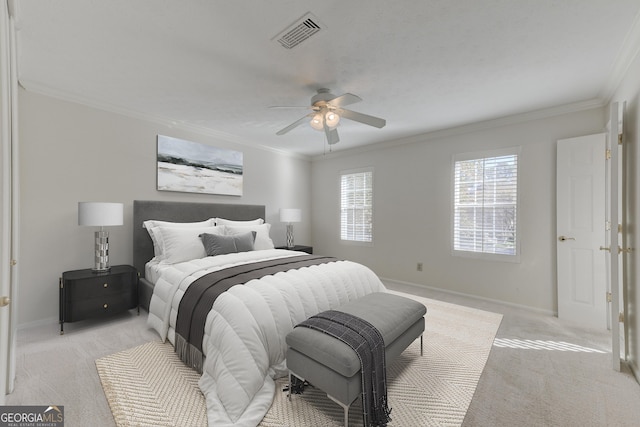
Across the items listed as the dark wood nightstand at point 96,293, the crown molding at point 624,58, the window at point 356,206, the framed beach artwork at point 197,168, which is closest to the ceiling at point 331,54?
the crown molding at point 624,58

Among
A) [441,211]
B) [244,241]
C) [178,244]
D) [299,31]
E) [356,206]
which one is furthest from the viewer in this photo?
[356,206]

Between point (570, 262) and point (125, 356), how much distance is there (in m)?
4.74

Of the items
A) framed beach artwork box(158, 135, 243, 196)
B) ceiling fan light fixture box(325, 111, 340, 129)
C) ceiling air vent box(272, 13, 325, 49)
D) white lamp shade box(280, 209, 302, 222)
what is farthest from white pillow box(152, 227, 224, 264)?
ceiling air vent box(272, 13, 325, 49)

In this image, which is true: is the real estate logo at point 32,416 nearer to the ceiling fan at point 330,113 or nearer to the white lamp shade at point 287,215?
the ceiling fan at point 330,113

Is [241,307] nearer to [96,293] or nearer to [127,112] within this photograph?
[96,293]

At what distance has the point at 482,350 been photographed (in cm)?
246

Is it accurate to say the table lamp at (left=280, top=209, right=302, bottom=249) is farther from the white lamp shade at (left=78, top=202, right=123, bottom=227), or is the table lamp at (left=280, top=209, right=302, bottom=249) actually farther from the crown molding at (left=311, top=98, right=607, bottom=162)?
the white lamp shade at (left=78, top=202, right=123, bottom=227)

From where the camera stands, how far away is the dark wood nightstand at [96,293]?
8.82 feet

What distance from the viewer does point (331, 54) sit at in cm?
222

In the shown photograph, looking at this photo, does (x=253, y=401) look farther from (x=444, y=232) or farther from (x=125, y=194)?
(x=444, y=232)

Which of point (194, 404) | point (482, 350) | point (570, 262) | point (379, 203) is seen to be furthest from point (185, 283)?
point (570, 262)

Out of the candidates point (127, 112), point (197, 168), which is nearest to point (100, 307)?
point (197, 168)

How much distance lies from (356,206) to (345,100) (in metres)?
3.08

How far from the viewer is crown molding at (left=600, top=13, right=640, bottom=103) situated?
6.39ft
